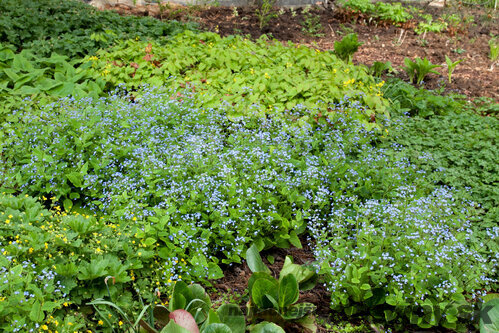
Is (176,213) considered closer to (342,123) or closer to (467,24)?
(342,123)

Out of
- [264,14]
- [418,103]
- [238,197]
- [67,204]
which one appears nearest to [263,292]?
[238,197]

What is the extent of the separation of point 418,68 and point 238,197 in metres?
4.36

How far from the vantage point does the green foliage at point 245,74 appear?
535cm

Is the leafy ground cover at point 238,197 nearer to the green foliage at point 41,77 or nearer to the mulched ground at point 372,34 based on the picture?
the green foliage at point 41,77

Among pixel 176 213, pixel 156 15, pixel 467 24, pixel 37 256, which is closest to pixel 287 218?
pixel 176 213

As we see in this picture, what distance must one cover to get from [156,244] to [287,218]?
1.13 meters

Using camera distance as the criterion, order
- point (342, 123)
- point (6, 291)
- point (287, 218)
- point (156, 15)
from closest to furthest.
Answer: point (6, 291) < point (287, 218) < point (342, 123) < point (156, 15)

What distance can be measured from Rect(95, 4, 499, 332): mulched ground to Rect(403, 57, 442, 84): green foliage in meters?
0.16

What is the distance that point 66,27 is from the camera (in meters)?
6.86

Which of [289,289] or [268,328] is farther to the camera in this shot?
[289,289]

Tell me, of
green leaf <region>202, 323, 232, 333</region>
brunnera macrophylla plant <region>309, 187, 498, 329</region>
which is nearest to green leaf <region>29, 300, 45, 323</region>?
green leaf <region>202, 323, 232, 333</region>

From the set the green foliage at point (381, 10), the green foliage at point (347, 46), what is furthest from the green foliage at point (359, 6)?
the green foliage at point (347, 46)

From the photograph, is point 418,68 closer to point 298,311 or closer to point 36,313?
point 298,311

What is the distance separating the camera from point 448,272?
3.11m
